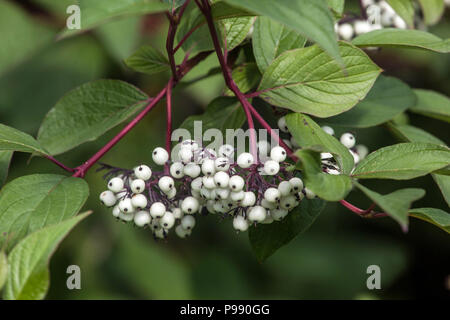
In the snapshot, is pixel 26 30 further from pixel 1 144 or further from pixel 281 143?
pixel 281 143

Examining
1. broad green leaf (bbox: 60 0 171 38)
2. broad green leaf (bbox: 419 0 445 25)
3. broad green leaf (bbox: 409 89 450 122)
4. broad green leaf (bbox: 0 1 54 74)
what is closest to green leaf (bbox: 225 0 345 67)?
broad green leaf (bbox: 60 0 171 38)

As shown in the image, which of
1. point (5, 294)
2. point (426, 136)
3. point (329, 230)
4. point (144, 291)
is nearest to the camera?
point (5, 294)

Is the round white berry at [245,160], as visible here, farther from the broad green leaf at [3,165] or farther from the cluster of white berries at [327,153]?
the broad green leaf at [3,165]

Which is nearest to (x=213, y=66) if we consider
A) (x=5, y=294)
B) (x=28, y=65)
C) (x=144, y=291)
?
(x=5, y=294)

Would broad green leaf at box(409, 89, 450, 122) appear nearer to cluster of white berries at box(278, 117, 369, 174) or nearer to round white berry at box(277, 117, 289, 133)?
cluster of white berries at box(278, 117, 369, 174)

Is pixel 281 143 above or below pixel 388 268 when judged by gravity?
below

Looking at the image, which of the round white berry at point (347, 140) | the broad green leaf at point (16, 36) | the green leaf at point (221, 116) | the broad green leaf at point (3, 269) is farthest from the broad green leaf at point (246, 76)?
the broad green leaf at point (16, 36)

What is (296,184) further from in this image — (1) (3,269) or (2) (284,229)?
(1) (3,269)

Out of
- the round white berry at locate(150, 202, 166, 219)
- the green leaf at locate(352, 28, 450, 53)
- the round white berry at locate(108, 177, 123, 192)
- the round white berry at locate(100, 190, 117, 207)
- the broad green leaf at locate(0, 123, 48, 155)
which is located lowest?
the round white berry at locate(150, 202, 166, 219)
